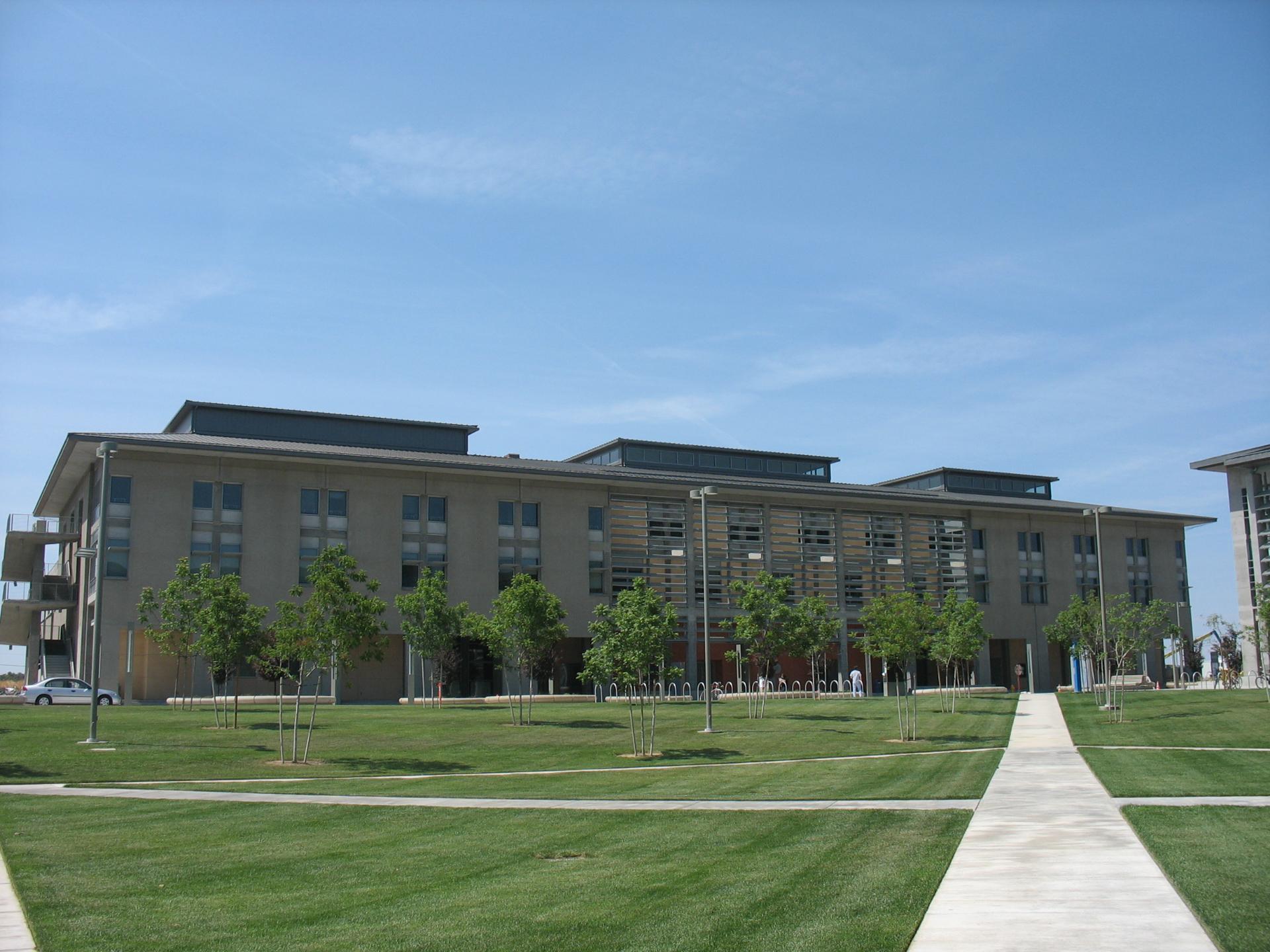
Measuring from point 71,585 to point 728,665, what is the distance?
35739mm

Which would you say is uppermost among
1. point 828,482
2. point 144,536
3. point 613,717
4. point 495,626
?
point 828,482

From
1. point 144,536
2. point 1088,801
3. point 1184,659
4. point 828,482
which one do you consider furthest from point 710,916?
point 1184,659

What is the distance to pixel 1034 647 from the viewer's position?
243 feet

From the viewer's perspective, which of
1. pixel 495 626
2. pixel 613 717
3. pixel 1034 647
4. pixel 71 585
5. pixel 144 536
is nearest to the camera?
pixel 495 626

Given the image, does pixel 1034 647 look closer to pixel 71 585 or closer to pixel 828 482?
pixel 828 482

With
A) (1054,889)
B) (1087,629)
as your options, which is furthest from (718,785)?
(1087,629)

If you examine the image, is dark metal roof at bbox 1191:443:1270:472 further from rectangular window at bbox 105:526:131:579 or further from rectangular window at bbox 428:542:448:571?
rectangular window at bbox 105:526:131:579

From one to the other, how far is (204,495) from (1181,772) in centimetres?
4342

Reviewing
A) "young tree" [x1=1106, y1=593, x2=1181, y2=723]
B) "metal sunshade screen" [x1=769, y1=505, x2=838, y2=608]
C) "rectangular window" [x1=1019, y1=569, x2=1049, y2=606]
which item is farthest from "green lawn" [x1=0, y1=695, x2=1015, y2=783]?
"rectangular window" [x1=1019, y1=569, x2=1049, y2=606]

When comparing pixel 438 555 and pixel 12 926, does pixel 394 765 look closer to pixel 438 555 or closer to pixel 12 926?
pixel 12 926

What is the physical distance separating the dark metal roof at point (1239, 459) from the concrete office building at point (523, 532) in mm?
Result: 11154

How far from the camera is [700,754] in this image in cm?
2759

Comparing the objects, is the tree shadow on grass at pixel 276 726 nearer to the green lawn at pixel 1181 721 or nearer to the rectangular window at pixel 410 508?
the green lawn at pixel 1181 721

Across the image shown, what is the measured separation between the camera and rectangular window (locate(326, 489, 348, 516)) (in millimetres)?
54781
